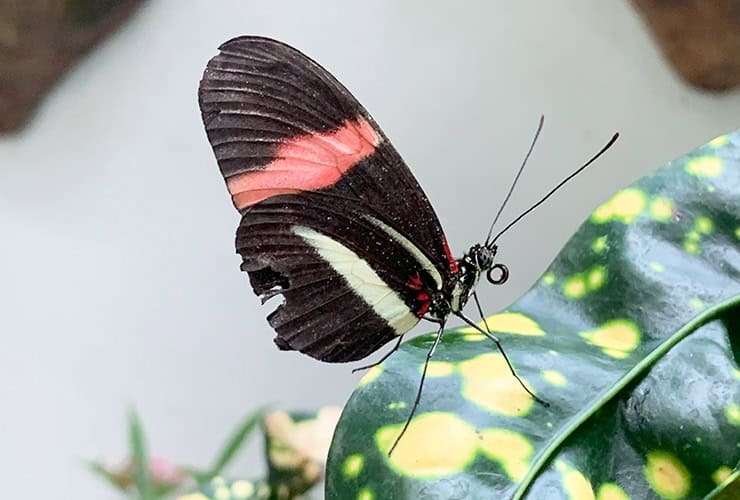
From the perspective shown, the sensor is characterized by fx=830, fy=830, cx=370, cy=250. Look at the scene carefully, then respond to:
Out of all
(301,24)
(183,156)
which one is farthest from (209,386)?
(301,24)

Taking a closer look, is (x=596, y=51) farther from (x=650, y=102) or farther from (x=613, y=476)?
(x=613, y=476)

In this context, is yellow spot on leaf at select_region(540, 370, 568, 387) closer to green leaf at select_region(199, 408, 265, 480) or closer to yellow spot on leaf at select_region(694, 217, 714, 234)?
yellow spot on leaf at select_region(694, 217, 714, 234)

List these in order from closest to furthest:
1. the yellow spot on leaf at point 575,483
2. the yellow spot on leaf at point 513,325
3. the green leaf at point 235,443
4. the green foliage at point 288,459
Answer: the yellow spot on leaf at point 575,483, the yellow spot on leaf at point 513,325, the green foliage at point 288,459, the green leaf at point 235,443

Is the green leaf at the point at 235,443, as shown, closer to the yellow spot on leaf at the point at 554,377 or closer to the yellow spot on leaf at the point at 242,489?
the yellow spot on leaf at the point at 242,489

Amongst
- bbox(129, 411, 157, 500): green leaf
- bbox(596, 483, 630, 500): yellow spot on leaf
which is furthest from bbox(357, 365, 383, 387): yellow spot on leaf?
bbox(129, 411, 157, 500): green leaf

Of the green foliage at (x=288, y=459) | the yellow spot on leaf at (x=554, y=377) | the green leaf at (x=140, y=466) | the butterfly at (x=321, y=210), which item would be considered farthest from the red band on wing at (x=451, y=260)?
the green leaf at (x=140, y=466)

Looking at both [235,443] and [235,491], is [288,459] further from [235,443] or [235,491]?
[235,443]

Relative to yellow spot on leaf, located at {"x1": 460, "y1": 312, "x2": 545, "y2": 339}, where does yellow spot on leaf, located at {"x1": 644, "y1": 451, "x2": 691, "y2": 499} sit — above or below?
below
